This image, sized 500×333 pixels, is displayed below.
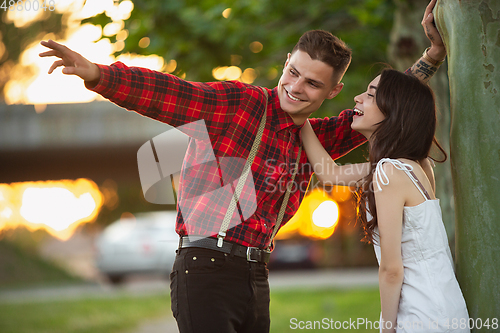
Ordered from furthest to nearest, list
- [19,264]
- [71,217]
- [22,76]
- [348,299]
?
1. [71,217]
2. [19,264]
3. [22,76]
4. [348,299]

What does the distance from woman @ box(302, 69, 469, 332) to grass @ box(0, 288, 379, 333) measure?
13.5 feet

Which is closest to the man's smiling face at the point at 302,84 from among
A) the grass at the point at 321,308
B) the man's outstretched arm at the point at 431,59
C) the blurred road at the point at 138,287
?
the man's outstretched arm at the point at 431,59

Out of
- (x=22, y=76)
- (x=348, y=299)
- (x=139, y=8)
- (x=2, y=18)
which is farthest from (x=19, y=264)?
(x=139, y=8)

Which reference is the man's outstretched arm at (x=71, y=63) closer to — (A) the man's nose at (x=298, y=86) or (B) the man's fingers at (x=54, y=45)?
(B) the man's fingers at (x=54, y=45)

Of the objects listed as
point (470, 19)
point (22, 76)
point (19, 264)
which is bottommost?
point (19, 264)

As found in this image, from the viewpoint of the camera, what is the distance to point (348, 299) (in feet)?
26.0

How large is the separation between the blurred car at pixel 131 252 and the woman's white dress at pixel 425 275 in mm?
10051

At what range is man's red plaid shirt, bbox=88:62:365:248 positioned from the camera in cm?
191

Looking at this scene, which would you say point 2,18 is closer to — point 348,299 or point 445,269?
point 348,299

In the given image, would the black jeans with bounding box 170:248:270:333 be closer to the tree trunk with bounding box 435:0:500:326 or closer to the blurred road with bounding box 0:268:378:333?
the tree trunk with bounding box 435:0:500:326

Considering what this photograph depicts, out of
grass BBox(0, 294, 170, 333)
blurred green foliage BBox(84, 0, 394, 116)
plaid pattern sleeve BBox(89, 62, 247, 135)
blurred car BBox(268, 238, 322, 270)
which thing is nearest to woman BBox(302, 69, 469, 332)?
plaid pattern sleeve BBox(89, 62, 247, 135)

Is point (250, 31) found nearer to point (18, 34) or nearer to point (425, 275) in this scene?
point (425, 275)

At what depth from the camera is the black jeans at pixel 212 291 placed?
2131mm

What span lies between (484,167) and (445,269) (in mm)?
498
